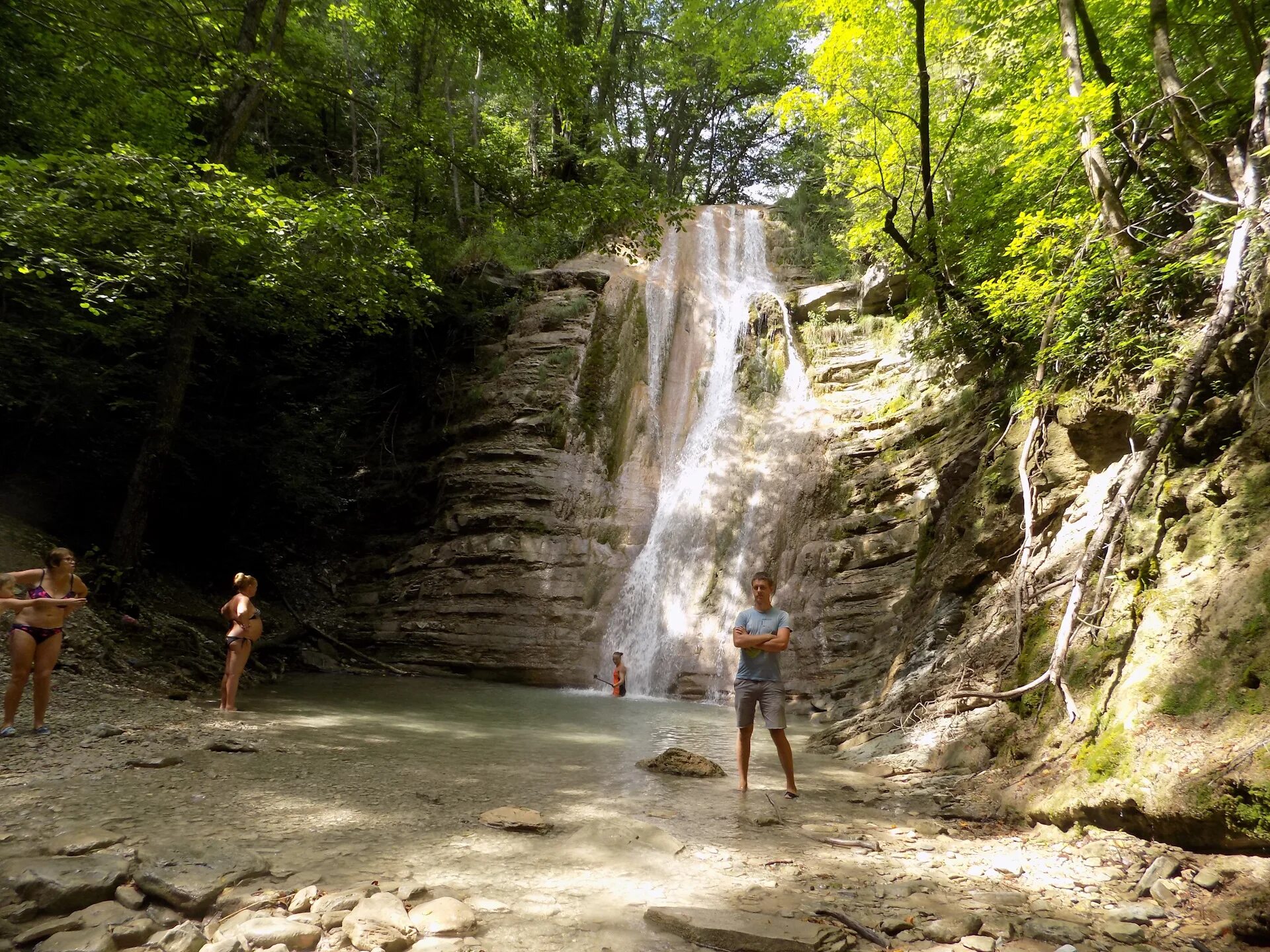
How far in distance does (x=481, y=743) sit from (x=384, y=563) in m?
10.3

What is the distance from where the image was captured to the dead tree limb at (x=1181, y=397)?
4.67 metres

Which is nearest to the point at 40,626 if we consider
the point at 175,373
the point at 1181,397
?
the point at 175,373

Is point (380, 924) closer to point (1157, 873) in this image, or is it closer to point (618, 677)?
point (1157, 873)

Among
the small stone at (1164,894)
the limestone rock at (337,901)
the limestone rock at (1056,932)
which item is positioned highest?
the small stone at (1164,894)

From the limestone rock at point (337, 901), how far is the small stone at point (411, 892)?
0.14 meters

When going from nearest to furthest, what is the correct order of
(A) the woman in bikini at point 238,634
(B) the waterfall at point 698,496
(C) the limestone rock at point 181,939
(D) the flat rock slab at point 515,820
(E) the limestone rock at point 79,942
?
(E) the limestone rock at point 79,942 → (C) the limestone rock at point 181,939 → (D) the flat rock slab at point 515,820 → (A) the woman in bikini at point 238,634 → (B) the waterfall at point 698,496

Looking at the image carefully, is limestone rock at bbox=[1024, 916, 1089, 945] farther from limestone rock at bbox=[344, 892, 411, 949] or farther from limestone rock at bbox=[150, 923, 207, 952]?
limestone rock at bbox=[150, 923, 207, 952]

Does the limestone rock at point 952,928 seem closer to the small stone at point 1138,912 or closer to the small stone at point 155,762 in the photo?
the small stone at point 1138,912

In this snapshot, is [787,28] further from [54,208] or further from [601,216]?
[54,208]

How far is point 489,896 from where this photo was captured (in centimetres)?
319

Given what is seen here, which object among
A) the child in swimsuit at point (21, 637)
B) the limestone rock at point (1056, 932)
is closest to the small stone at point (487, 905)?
the limestone rock at point (1056, 932)

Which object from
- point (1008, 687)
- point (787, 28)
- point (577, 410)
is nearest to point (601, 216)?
point (577, 410)

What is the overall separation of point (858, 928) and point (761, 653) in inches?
109

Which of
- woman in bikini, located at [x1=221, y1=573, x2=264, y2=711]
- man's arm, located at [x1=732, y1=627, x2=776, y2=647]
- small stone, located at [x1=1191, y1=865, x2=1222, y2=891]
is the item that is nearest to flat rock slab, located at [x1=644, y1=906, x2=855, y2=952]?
small stone, located at [x1=1191, y1=865, x2=1222, y2=891]
